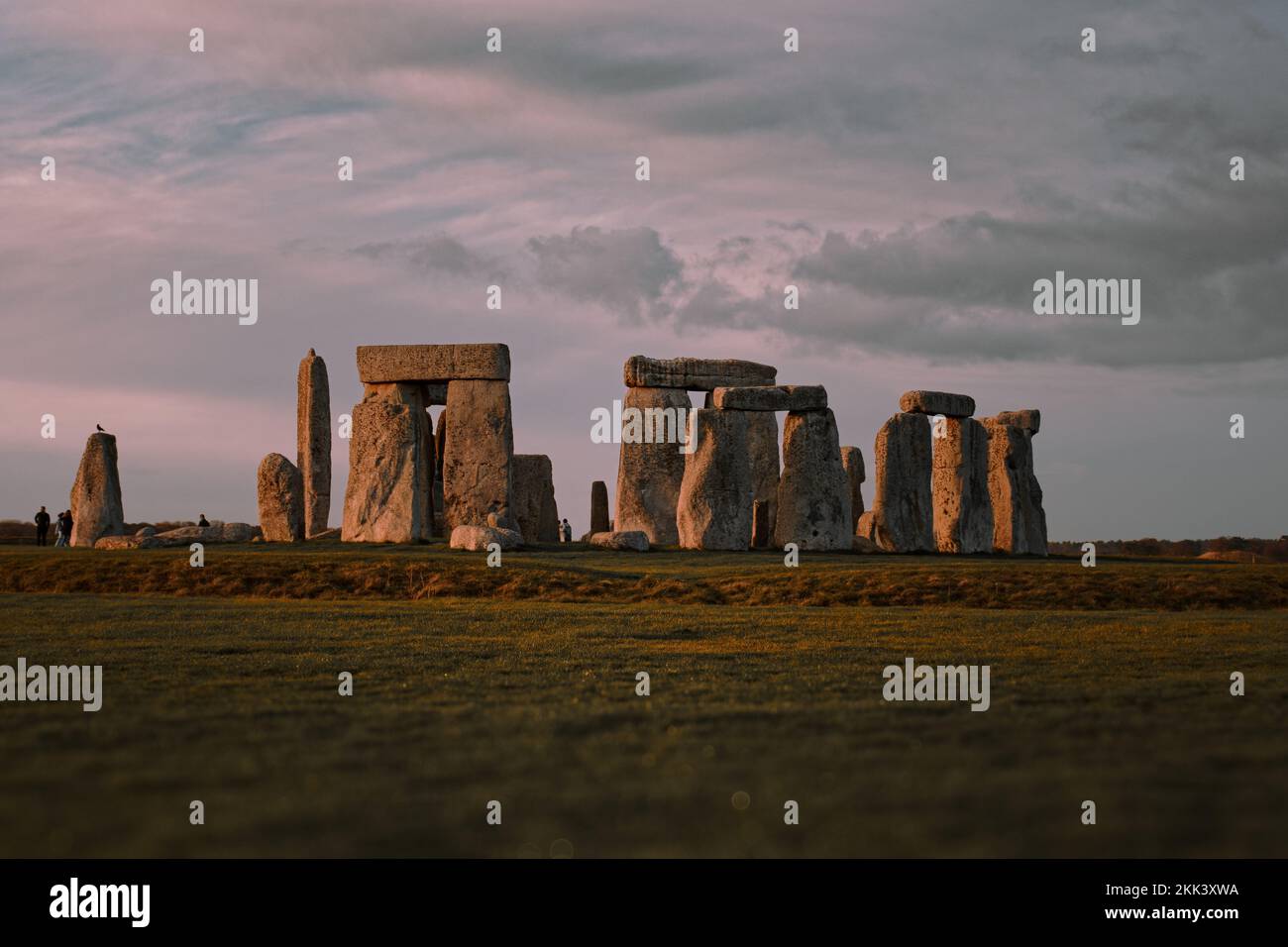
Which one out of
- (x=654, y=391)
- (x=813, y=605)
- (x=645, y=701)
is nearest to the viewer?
(x=645, y=701)

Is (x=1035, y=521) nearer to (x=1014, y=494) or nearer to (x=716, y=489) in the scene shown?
(x=1014, y=494)

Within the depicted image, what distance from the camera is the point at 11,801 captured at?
5.11m

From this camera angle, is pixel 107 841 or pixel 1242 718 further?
pixel 1242 718

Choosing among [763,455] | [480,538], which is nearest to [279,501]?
[480,538]

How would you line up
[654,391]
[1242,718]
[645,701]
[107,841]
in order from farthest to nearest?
[654,391] → [645,701] → [1242,718] → [107,841]

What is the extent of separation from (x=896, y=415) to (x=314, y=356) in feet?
47.0

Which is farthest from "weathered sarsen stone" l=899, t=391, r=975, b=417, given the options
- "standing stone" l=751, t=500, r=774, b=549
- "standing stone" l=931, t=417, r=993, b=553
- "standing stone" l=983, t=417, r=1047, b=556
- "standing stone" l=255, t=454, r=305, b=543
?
"standing stone" l=255, t=454, r=305, b=543

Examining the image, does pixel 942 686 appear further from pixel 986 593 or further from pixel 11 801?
pixel 986 593

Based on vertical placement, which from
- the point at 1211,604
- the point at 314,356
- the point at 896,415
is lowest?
the point at 1211,604

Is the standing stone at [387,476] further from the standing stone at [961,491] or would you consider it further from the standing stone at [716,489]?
the standing stone at [961,491]

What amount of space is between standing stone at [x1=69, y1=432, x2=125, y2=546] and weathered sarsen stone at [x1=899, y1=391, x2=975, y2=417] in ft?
53.7

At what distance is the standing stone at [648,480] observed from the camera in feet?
100

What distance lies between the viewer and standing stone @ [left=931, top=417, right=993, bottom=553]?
28.5 meters
